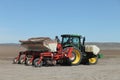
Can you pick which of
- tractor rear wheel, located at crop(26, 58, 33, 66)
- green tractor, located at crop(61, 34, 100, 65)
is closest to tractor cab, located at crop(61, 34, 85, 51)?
green tractor, located at crop(61, 34, 100, 65)

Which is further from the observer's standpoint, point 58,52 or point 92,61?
point 92,61

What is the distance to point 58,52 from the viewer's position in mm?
23719

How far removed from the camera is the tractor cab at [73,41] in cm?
2516

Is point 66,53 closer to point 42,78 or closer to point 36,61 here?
point 36,61

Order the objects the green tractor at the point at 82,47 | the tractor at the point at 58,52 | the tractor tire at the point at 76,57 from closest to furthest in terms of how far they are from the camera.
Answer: the tractor at the point at 58,52
the tractor tire at the point at 76,57
the green tractor at the point at 82,47

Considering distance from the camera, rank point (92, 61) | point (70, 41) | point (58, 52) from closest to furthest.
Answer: point (58, 52), point (70, 41), point (92, 61)

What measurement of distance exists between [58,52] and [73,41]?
200 centimetres

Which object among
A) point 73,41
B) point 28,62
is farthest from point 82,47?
point 28,62

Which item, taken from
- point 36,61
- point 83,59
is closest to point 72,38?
point 83,59

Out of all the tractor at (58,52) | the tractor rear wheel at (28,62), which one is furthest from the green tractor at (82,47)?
the tractor rear wheel at (28,62)

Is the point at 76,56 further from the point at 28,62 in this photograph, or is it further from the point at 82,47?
the point at 28,62

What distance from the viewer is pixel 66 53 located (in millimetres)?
23719

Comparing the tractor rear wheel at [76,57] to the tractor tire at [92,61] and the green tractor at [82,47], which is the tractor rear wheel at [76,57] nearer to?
the green tractor at [82,47]

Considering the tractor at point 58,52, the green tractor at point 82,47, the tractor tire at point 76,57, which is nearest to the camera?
the tractor at point 58,52
